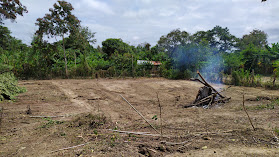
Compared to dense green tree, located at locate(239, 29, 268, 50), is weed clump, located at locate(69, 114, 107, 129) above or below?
below

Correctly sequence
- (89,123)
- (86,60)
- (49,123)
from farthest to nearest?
(86,60) < (49,123) < (89,123)

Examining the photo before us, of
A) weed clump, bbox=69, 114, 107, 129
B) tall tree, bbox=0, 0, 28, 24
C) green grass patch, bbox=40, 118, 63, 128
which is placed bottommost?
green grass patch, bbox=40, 118, 63, 128

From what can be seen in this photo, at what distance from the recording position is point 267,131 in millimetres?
3176

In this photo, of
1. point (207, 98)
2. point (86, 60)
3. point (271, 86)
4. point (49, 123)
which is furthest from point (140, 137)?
point (86, 60)

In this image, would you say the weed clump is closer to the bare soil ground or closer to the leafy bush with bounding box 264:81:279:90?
the bare soil ground

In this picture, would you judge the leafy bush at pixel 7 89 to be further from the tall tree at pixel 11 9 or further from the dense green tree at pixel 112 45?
the dense green tree at pixel 112 45

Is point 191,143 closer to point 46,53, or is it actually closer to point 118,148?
point 118,148

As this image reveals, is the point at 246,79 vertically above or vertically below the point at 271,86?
above

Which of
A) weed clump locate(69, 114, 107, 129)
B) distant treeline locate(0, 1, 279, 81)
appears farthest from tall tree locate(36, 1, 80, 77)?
weed clump locate(69, 114, 107, 129)

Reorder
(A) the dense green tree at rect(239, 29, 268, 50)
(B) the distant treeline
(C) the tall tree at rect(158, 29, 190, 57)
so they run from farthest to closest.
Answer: (A) the dense green tree at rect(239, 29, 268, 50) → (C) the tall tree at rect(158, 29, 190, 57) → (B) the distant treeline

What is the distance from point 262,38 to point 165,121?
34.6 metres

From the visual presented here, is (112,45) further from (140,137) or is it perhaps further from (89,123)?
(140,137)

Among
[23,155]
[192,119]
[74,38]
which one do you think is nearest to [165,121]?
[192,119]

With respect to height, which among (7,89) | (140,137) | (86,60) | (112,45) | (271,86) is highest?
(112,45)
